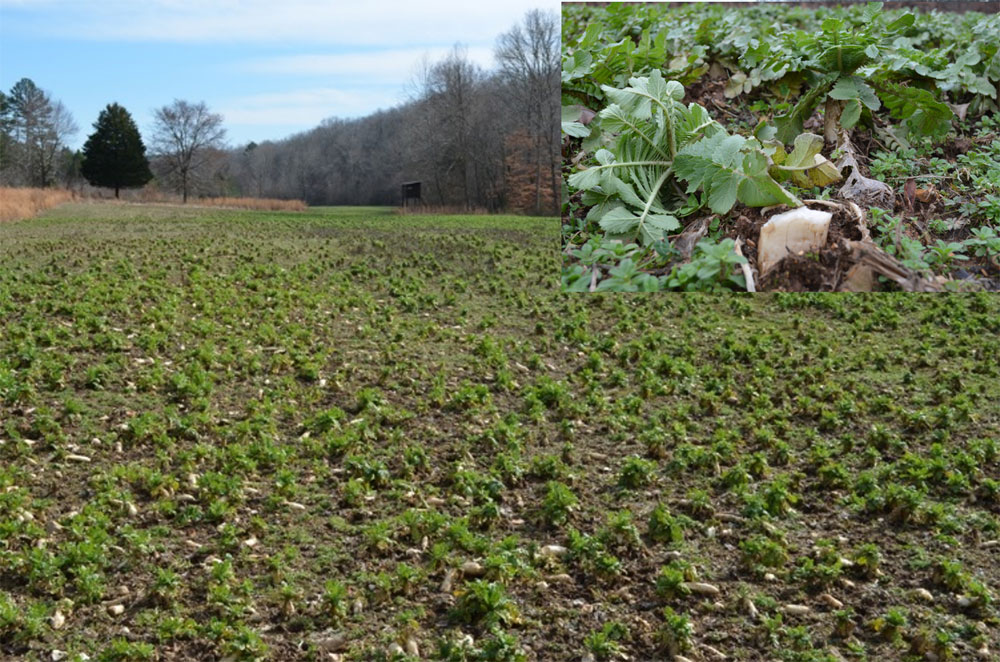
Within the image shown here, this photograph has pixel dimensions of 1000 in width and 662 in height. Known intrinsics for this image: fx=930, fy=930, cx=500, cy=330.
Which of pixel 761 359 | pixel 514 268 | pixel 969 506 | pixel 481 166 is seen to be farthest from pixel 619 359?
pixel 481 166

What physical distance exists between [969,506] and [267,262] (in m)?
8.89

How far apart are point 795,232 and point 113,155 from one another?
1512 inches

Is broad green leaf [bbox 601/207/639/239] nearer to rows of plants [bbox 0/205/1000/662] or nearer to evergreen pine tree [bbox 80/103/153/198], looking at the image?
rows of plants [bbox 0/205/1000/662]

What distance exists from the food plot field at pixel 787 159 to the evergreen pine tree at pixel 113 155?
3665 cm

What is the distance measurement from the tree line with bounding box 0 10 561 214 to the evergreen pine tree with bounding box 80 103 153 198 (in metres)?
0.04

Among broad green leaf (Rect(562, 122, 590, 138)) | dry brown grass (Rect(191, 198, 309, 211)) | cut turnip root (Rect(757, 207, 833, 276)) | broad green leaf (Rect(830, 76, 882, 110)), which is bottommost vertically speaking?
cut turnip root (Rect(757, 207, 833, 276))

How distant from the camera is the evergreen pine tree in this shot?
36719 mm

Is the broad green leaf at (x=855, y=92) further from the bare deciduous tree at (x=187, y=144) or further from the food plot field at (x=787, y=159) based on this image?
the bare deciduous tree at (x=187, y=144)

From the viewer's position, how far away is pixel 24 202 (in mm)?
21953

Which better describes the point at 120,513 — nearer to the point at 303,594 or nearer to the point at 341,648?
the point at 303,594

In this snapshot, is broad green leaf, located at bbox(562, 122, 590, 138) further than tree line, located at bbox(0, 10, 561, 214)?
No

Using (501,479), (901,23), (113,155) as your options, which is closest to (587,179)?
(901,23)

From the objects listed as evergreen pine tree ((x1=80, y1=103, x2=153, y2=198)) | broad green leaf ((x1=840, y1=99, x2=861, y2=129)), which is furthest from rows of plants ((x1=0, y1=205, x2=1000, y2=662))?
evergreen pine tree ((x1=80, y1=103, x2=153, y2=198))

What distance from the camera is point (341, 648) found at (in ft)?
11.8
